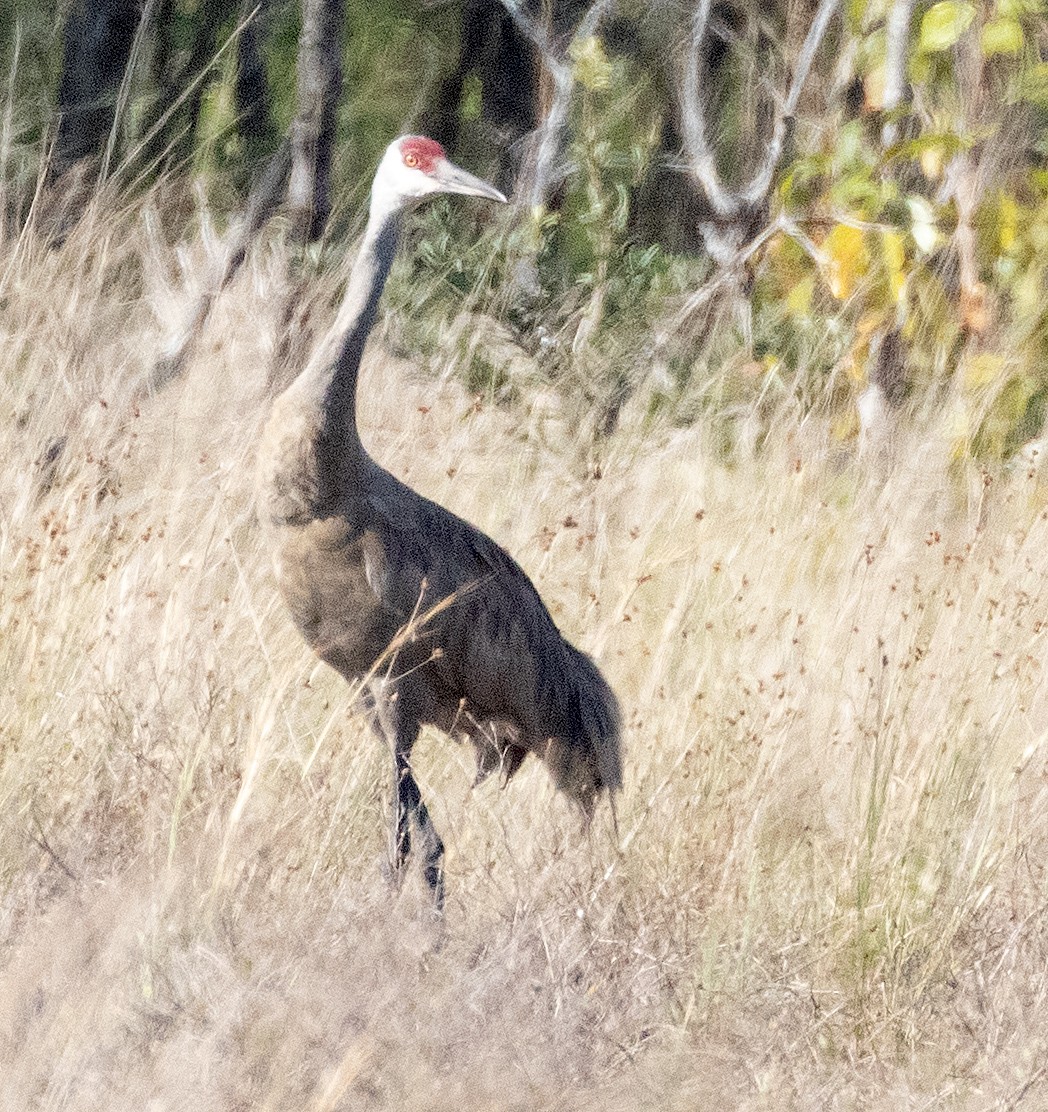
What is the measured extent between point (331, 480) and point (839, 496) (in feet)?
7.35

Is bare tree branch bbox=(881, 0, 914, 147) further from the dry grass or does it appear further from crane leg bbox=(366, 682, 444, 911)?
crane leg bbox=(366, 682, 444, 911)

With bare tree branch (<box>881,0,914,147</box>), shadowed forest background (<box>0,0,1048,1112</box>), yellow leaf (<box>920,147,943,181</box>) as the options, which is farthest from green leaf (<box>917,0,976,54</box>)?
bare tree branch (<box>881,0,914,147</box>)

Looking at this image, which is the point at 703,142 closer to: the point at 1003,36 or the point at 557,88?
the point at 557,88

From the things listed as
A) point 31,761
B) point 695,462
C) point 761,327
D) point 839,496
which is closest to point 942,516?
point 839,496

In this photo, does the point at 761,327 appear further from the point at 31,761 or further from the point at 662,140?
the point at 662,140

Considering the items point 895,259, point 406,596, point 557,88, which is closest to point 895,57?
point 895,259

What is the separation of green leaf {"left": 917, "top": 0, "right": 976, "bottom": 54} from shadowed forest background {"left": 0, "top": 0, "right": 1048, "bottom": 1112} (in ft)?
0.04

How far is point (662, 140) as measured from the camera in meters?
14.8

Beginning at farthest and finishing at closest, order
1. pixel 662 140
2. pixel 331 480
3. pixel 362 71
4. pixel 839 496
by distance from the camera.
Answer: pixel 362 71 → pixel 662 140 → pixel 839 496 → pixel 331 480

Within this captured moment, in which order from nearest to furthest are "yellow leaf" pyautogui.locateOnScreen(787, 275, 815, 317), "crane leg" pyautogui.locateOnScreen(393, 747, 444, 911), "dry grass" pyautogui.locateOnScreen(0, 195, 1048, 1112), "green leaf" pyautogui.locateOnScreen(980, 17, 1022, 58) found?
"dry grass" pyautogui.locateOnScreen(0, 195, 1048, 1112)
"crane leg" pyautogui.locateOnScreen(393, 747, 444, 911)
"green leaf" pyautogui.locateOnScreen(980, 17, 1022, 58)
"yellow leaf" pyautogui.locateOnScreen(787, 275, 815, 317)

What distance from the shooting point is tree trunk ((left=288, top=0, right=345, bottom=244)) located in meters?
5.52

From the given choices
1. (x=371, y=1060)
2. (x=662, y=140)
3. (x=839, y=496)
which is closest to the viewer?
(x=371, y=1060)

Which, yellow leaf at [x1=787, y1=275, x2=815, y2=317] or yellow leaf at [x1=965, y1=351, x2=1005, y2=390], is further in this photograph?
yellow leaf at [x1=787, y1=275, x2=815, y2=317]

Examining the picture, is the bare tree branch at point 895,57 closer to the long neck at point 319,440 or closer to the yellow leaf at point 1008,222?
the yellow leaf at point 1008,222
